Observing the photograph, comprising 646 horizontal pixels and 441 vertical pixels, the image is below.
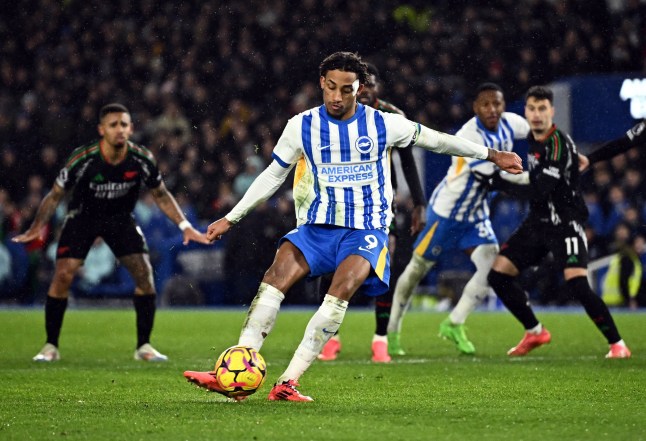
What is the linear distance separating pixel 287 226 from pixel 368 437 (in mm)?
13061

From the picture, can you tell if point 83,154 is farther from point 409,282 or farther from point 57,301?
point 409,282

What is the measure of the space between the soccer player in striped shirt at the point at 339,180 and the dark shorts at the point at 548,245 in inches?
117

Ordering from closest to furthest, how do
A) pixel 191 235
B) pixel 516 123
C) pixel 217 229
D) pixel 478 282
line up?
pixel 217 229, pixel 191 235, pixel 516 123, pixel 478 282

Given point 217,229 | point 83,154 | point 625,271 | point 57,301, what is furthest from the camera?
point 625,271

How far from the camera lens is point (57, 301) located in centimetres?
1022

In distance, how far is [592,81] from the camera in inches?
704

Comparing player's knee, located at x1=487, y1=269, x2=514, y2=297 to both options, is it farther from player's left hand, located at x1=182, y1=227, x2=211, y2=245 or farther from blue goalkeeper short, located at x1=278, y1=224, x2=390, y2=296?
blue goalkeeper short, located at x1=278, y1=224, x2=390, y2=296

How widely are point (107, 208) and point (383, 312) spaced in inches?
97.1

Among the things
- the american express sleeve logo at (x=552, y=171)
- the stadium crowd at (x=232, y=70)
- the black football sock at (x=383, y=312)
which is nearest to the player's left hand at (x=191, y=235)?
the black football sock at (x=383, y=312)

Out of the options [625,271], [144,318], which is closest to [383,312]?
[144,318]

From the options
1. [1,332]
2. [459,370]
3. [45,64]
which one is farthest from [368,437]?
[45,64]

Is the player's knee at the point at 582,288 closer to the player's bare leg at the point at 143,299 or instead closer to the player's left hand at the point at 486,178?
the player's left hand at the point at 486,178

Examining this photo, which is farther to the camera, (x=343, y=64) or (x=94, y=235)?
(x=94, y=235)

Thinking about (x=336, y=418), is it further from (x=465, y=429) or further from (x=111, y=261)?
(x=111, y=261)
